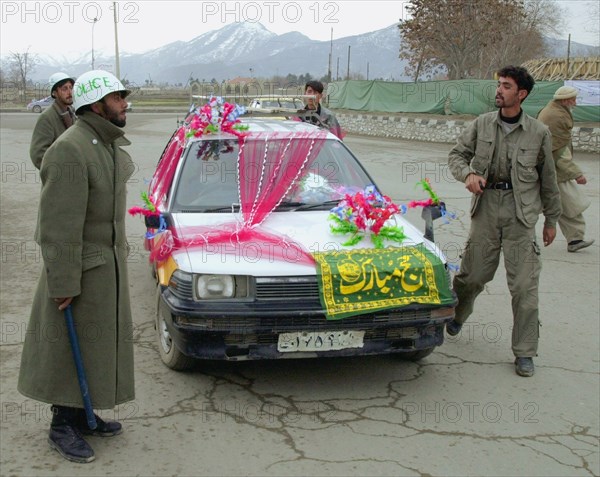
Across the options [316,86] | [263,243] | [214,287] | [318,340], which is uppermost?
[316,86]

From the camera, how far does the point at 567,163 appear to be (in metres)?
8.41

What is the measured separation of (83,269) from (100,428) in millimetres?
970

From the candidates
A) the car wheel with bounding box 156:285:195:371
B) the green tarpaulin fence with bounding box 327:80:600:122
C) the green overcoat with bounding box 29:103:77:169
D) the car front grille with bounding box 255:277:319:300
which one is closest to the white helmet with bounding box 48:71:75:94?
the green overcoat with bounding box 29:103:77:169

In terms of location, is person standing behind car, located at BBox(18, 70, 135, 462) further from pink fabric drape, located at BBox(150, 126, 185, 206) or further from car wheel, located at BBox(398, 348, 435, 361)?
car wheel, located at BBox(398, 348, 435, 361)

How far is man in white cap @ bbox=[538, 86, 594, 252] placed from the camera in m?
7.97

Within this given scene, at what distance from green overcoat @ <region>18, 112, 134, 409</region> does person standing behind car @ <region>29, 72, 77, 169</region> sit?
8.03 ft

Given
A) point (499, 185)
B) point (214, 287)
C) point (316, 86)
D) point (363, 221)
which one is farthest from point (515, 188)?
point (316, 86)

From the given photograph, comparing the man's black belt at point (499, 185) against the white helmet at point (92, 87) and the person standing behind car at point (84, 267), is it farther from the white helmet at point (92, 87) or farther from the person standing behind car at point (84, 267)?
the white helmet at point (92, 87)

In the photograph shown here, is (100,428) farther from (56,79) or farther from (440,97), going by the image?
(440,97)

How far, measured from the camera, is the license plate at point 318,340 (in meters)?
4.34

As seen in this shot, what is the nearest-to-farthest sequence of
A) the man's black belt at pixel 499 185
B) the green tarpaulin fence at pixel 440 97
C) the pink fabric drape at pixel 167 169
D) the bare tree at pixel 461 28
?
the man's black belt at pixel 499 185, the pink fabric drape at pixel 167 169, the green tarpaulin fence at pixel 440 97, the bare tree at pixel 461 28

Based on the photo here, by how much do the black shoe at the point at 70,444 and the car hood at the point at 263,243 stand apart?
1.13 m

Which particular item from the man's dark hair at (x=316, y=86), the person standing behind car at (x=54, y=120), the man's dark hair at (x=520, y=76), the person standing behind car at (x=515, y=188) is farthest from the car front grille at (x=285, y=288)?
the man's dark hair at (x=316, y=86)

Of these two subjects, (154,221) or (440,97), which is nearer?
(154,221)
